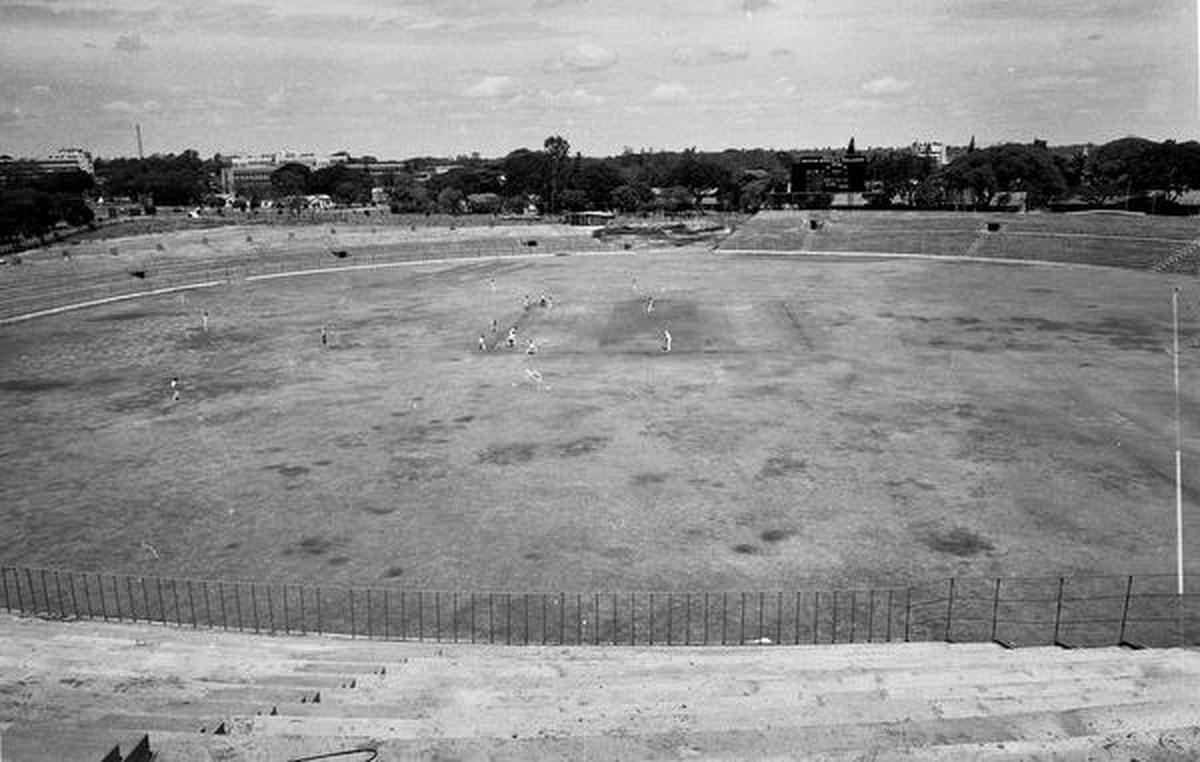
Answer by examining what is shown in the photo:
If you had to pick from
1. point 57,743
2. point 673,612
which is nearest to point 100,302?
point 673,612

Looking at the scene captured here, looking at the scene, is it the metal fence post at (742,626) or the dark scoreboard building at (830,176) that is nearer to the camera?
the metal fence post at (742,626)

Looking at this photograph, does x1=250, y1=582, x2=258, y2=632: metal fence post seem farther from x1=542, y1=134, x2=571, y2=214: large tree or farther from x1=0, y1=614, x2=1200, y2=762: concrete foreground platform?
x1=542, y1=134, x2=571, y2=214: large tree

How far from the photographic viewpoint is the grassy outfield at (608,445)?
24.1 metres

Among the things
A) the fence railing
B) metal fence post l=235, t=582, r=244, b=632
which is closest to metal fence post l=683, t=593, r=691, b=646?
the fence railing

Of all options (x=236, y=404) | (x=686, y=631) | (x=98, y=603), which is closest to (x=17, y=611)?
(x=98, y=603)

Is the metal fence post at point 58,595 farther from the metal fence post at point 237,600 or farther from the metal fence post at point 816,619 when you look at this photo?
the metal fence post at point 816,619

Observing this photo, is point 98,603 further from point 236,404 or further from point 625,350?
Answer: point 625,350

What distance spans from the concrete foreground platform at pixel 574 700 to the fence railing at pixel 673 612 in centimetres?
157

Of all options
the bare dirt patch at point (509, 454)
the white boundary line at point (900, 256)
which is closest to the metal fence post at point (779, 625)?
the bare dirt patch at point (509, 454)

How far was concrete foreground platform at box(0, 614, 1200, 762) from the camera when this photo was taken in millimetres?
11781

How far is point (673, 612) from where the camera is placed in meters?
20.9

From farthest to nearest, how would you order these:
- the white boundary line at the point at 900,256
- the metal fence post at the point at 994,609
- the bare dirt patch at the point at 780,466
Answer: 1. the white boundary line at the point at 900,256
2. the bare dirt patch at the point at 780,466
3. the metal fence post at the point at 994,609

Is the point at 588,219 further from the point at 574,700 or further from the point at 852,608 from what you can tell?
the point at 574,700

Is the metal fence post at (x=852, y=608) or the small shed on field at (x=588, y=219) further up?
the small shed on field at (x=588, y=219)
